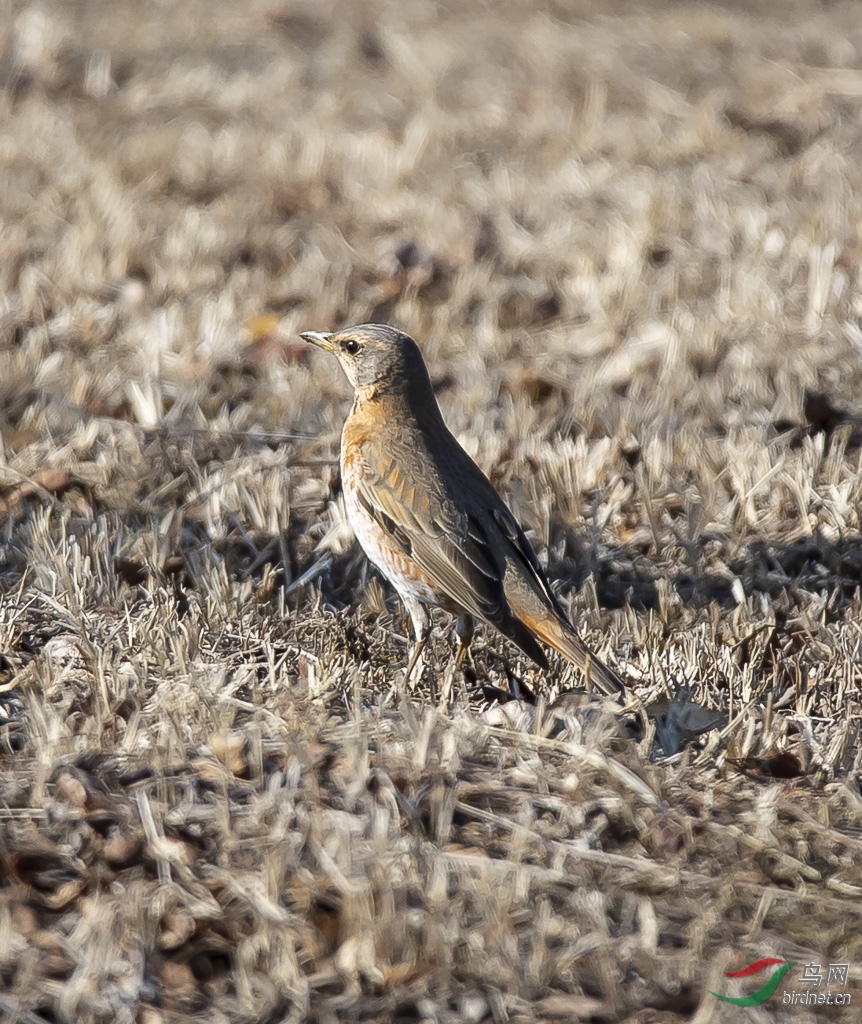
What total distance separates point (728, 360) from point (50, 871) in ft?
17.3

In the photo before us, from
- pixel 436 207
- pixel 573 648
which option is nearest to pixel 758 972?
pixel 573 648

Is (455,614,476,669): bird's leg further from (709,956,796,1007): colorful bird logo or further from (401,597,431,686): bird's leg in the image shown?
(709,956,796,1007): colorful bird logo

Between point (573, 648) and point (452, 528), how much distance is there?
696mm

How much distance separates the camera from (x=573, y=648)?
16.4 ft

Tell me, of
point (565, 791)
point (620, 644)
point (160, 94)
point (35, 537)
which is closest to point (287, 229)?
point (160, 94)

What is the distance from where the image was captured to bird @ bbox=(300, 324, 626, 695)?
5129 millimetres

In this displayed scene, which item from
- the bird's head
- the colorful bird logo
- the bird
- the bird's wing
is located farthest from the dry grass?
the bird's head

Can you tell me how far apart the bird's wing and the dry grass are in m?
0.39

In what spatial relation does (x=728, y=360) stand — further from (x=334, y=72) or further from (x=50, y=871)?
(x=334, y=72)

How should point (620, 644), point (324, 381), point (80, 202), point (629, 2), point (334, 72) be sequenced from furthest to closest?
point (629, 2) < point (334, 72) < point (80, 202) < point (324, 381) < point (620, 644)

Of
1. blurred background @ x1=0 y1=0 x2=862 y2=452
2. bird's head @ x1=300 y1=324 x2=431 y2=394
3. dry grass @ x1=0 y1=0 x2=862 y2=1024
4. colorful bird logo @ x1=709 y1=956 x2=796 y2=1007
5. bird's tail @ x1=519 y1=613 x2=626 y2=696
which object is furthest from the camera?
blurred background @ x1=0 y1=0 x2=862 y2=452

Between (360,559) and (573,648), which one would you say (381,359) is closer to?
(360,559)

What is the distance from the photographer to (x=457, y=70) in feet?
45.0

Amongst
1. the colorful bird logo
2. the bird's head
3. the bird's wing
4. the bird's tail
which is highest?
the bird's head
